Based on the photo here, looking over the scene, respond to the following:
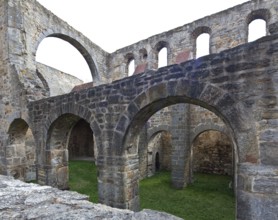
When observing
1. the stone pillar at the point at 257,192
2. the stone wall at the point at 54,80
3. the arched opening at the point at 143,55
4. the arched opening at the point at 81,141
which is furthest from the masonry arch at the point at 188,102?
the stone wall at the point at 54,80

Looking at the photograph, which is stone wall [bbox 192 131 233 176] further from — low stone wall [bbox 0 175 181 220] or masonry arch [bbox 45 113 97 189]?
low stone wall [bbox 0 175 181 220]

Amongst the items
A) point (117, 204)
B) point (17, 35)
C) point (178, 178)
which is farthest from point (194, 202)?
point (17, 35)

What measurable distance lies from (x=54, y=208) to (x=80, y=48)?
10.9m

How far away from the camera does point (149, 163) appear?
34.6 ft

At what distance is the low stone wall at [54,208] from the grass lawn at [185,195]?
4.57 m

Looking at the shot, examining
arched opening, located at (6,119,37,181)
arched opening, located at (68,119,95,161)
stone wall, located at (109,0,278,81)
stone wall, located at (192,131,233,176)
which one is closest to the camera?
arched opening, located at (6,119,37,181)

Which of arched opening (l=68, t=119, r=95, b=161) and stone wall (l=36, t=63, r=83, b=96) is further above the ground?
stone wall (l=36, t=63, r=83, b=96)

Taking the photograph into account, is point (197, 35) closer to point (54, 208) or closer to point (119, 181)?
point (119, 181)

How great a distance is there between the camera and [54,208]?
1.56 m

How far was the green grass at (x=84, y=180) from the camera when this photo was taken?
7129 mm

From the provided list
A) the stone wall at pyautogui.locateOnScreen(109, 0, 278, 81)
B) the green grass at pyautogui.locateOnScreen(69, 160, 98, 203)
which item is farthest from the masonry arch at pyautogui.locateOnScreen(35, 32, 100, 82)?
the green grass at pyautogui.locateOnScreen(69, 160, 98, 203)

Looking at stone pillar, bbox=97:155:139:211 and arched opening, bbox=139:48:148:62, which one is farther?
arched opening, bbox=139:48:148:62

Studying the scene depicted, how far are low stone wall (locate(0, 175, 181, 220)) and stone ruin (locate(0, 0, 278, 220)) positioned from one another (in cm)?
229

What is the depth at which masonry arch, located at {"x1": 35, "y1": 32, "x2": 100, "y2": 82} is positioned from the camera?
368 inches
